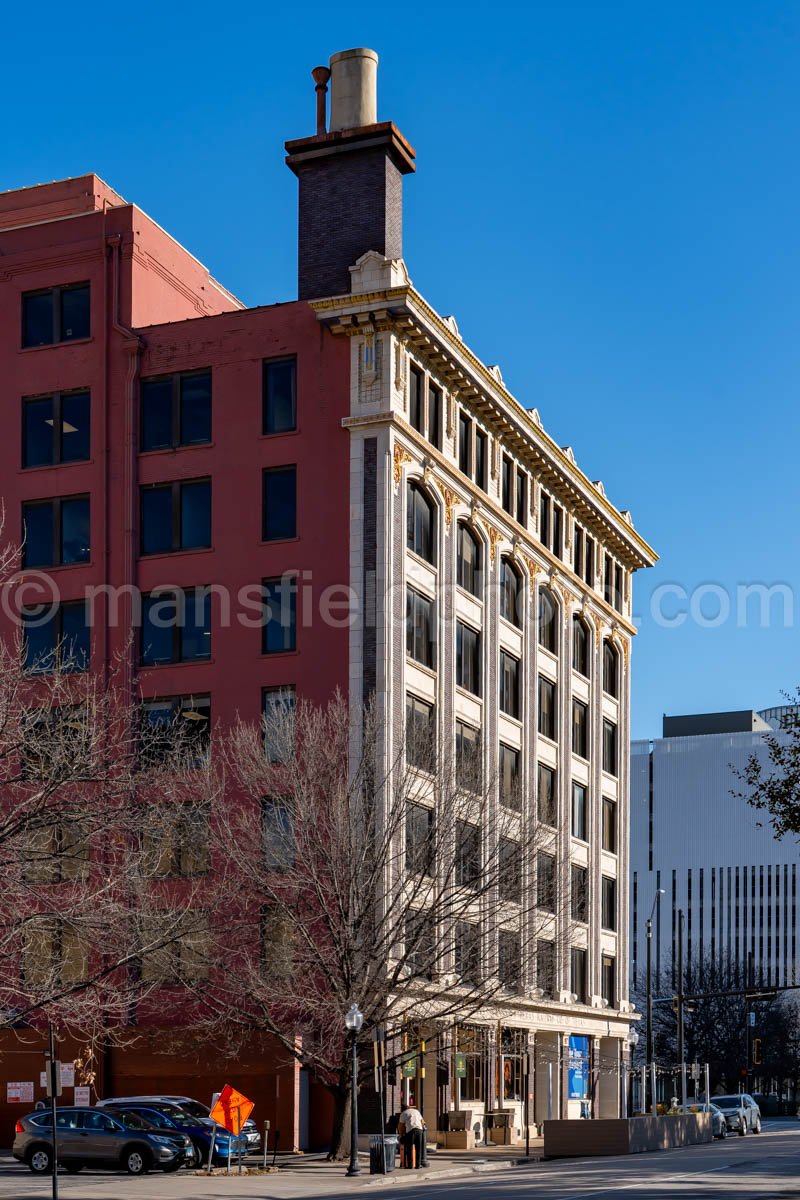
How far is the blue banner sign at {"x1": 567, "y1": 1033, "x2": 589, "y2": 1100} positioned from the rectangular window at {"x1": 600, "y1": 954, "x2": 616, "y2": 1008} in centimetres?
345

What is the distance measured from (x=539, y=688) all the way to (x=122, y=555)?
1924 centimetres

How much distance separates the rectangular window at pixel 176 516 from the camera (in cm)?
5391

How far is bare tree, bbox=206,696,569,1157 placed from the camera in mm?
43406

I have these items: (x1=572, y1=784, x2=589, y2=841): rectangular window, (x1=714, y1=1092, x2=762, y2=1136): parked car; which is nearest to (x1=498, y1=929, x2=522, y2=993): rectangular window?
(x1=572, y1=784, x2=589, y2=841): rectangular window

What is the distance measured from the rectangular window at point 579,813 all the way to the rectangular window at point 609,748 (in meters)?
4.21

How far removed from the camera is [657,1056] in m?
143

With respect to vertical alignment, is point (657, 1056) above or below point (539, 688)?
below

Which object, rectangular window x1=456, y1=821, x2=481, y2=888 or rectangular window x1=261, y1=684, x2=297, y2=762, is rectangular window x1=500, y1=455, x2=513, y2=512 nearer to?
rectangular window x1=261, y1=684, x2=297, y2=762

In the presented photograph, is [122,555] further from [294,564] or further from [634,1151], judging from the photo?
[634,1151]

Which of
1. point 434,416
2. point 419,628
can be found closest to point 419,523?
point 419,628

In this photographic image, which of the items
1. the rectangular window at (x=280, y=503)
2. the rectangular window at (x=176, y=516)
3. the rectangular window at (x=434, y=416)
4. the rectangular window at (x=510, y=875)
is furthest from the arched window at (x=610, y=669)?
the rectangular window at (x=510, y=875)

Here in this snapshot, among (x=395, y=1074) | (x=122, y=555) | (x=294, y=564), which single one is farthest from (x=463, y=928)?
(x=122, y=555)

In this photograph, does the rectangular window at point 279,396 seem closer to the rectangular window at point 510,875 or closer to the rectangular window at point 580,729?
the rectangular window at point 510,875

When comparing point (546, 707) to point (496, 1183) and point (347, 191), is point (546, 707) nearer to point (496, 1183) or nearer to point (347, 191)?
point (347, 191)
